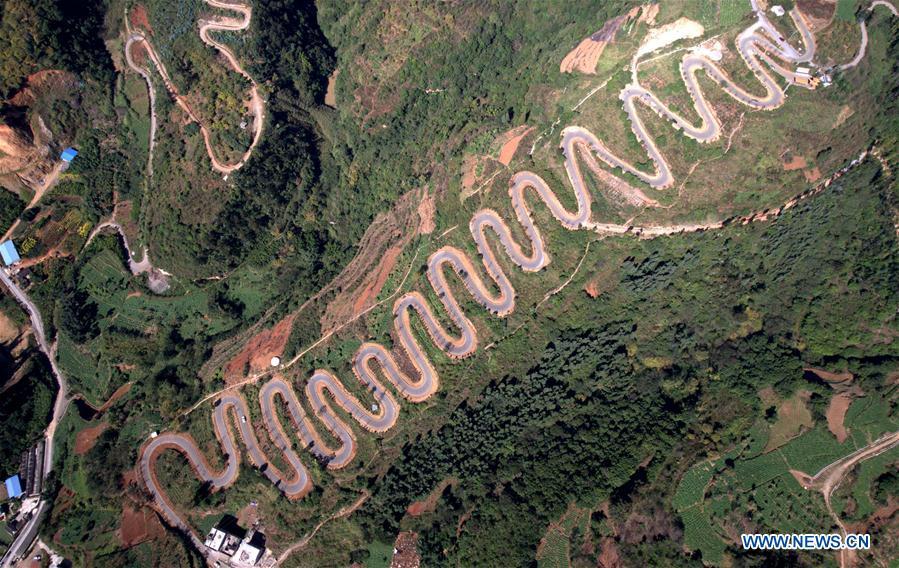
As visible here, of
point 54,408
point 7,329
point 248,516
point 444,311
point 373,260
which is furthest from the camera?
point 7,329

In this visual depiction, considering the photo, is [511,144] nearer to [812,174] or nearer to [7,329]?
[812,174]

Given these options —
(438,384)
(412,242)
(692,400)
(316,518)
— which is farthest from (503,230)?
(316,518)

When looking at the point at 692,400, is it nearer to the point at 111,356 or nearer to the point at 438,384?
the point at 438,384

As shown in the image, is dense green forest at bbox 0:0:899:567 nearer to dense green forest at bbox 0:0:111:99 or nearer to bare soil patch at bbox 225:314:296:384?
dense green forest at bbox 0:0:111:99

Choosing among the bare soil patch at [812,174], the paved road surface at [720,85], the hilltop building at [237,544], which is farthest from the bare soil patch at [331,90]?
the bare soil patch at [812,174]

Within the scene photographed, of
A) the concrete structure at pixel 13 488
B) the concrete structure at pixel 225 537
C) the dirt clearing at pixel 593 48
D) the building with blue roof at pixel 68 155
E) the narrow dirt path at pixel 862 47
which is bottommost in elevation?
the concrete structure at pixel 225 537

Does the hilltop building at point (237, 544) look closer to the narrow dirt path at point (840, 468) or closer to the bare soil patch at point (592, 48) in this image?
the narrow dirt path at point (840, 468)

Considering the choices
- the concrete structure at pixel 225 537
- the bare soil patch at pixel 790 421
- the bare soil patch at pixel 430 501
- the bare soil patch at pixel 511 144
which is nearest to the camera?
the bare soil patch at pixel 790 421

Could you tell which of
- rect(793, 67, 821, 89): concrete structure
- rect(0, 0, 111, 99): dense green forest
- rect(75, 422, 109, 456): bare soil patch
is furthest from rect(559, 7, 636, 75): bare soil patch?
rect(75, 422, 109, 456): bare soil patch

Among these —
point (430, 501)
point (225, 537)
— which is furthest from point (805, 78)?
point (225, 537)
